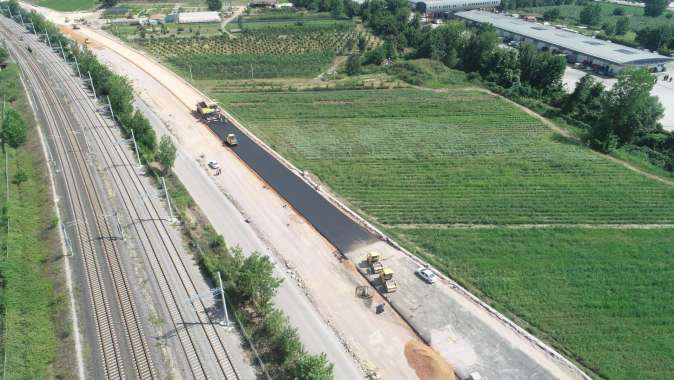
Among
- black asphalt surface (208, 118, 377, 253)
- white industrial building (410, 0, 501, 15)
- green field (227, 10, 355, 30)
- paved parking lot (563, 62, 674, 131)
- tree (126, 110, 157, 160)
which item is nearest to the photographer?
black asphalt surface (208, 118, 377, 253)

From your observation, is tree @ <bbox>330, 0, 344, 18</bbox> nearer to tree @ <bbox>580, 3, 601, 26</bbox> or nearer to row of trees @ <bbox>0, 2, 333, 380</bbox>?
tree @ <bbox>580, 3, 601, 26</bbox>

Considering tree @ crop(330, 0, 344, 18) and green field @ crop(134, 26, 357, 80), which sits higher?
tree @ crop(330, 0, 344, 18)

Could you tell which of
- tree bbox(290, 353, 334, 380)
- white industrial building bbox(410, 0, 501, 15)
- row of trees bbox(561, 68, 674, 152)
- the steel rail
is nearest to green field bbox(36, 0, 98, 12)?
the steel rail

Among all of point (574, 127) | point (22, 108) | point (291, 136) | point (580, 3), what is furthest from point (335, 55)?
point (580, 3)

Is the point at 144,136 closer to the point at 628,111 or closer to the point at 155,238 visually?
the point at 155,238

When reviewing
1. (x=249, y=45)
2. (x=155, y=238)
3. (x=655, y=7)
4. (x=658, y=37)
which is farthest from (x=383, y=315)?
(x=655, y=7)
